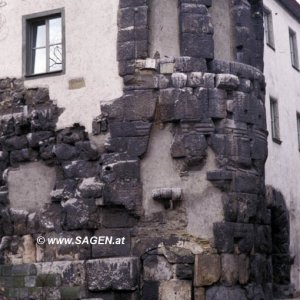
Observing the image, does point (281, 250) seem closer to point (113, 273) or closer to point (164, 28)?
point (113, 273)

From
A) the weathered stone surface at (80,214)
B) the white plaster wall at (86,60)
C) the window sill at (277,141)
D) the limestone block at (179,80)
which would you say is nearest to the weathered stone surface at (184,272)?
the weathered stone surface at (80,214)

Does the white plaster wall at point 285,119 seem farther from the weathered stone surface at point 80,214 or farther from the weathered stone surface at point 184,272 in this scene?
the weathered stone surface at point 80,214

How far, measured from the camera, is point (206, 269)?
37.3 feet

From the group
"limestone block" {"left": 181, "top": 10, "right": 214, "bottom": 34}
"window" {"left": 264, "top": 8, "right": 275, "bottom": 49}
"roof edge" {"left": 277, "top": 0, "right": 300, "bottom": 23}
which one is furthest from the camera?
"roof edge" {"left": 277, "top": 0, "right": 300, "bottom": 23}

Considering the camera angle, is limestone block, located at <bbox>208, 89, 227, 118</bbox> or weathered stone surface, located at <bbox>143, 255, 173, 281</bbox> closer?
weathered stone surface, located at <bbox>143, 255, 173, 281</bbox>

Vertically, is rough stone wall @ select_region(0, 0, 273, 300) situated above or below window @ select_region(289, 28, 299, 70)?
below

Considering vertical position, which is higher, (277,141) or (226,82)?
(226,82)

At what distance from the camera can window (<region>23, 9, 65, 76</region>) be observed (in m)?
12.8

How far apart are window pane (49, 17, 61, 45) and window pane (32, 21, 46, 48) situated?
0.44 feet

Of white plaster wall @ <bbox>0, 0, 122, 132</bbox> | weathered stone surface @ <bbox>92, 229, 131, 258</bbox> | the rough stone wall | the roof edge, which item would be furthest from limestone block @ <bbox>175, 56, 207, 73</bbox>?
the roof edge

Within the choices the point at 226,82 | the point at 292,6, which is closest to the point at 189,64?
the point at 226,82

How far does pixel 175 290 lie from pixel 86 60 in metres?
3.90

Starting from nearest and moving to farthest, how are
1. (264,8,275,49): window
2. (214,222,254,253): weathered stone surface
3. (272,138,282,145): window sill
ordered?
(214,222,254,253): weathered stone surface < (272,138,282,145): window sill < (264,8,275,49): window

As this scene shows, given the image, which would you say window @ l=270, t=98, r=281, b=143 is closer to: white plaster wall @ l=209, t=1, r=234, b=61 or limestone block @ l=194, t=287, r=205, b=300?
white plaster wall @ l=209, t=1, r=234, b=61
